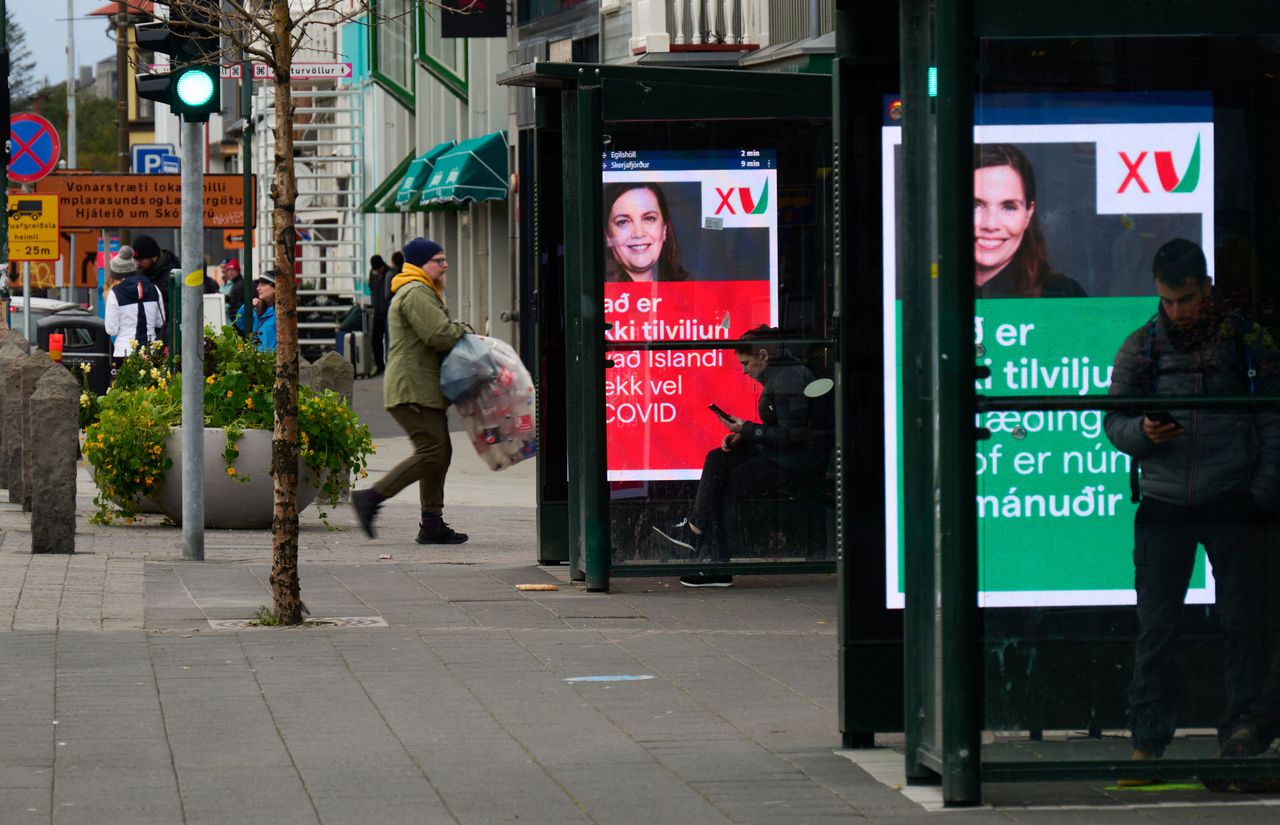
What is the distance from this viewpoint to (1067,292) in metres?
6.08

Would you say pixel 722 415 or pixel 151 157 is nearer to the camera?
pixel 722 415

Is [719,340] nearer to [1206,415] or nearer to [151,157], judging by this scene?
[1206,415]

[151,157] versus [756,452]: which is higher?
[151,157]

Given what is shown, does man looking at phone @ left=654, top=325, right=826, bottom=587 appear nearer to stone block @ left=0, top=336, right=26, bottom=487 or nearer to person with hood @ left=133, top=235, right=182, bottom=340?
stone block @ left=0, top=336, right=26, bottom=487

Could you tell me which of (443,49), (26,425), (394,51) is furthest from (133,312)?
(394,51)

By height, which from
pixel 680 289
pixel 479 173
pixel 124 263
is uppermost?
pixel 479 173

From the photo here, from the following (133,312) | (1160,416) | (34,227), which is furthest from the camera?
(34,227)

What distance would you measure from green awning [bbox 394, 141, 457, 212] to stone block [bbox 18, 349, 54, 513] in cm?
2114

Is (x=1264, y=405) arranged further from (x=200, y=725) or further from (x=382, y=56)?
(x=382, y=56)

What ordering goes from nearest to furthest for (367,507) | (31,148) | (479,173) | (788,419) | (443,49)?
(788,419) → (367,507) → (31,148) → (479,173) → (443,49)

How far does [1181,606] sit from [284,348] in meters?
4.76

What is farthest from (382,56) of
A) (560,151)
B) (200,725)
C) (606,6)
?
(200,725)

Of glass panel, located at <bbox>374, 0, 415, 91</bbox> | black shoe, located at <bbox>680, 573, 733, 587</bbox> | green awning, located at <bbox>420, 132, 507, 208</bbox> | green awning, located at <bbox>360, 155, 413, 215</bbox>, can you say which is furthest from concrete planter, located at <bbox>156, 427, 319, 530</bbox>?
green awning, located at <bbox>360, 155, 413, 215</bbox>

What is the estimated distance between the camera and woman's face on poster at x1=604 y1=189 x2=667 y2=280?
1112cm
